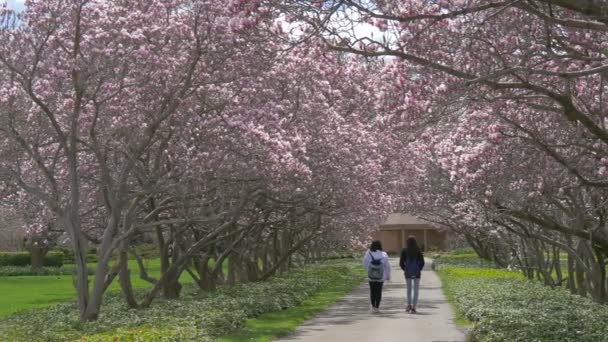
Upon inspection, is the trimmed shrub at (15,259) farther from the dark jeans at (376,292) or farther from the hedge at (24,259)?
the dark jeans at (376,292)

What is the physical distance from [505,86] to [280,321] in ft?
32.5

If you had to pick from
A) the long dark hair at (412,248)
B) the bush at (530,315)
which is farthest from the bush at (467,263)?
the long dark hair at (412,248)

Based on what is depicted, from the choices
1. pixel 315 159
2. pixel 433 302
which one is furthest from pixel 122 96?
pixel 433 302

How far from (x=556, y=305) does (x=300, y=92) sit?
6620mm

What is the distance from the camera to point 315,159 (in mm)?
20641

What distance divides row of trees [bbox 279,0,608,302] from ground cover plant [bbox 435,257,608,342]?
1.48 m

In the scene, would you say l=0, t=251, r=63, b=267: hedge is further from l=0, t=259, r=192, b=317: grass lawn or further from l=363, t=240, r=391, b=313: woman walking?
l=363, t=240, r=391, b=313: woman walking

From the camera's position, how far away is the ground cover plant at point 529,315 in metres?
12.5

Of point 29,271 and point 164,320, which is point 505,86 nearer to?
point 164,320

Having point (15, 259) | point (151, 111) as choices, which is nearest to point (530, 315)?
point (151, 111)

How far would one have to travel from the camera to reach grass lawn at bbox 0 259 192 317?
30784 mm

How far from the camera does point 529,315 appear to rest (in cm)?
1516

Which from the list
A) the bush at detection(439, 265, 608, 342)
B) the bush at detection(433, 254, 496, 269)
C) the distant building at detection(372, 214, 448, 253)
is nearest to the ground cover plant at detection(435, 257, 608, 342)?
the bush at detection(439, 265, 608, 342)

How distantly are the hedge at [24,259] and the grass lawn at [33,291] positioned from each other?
27.4 feet
